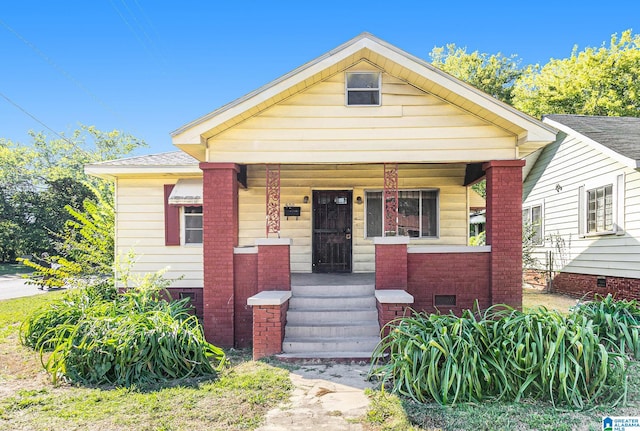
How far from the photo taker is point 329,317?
719 centimetres

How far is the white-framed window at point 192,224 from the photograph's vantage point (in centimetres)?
1007

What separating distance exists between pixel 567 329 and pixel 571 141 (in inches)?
360

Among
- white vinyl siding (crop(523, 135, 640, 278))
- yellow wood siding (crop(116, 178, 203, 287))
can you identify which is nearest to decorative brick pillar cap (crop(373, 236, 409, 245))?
yellow wood siding (crop(116, 178, 203, 287))

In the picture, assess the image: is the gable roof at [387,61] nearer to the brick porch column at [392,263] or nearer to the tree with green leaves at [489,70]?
the brick porch column at [392,263]

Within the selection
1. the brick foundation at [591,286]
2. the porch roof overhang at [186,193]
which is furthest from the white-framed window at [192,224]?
the brick foundation at [591,286]

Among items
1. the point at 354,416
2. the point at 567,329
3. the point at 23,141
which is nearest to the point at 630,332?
the point at 567,329

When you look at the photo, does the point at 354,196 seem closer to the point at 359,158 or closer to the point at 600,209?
the point at 359,158

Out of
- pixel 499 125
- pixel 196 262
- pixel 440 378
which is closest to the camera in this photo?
pixel 440 378

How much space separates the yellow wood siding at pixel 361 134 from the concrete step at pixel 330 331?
9.15ft

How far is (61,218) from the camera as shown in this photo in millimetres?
27359

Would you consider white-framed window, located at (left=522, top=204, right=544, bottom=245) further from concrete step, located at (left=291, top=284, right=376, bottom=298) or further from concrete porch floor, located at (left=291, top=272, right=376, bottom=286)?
concrete step, located at (left=291, top=284, right=376, bottom=298)

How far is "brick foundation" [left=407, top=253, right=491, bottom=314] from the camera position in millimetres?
7520

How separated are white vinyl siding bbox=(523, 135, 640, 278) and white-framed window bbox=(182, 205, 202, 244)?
9.85 m

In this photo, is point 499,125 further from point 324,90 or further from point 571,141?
point 571,141
